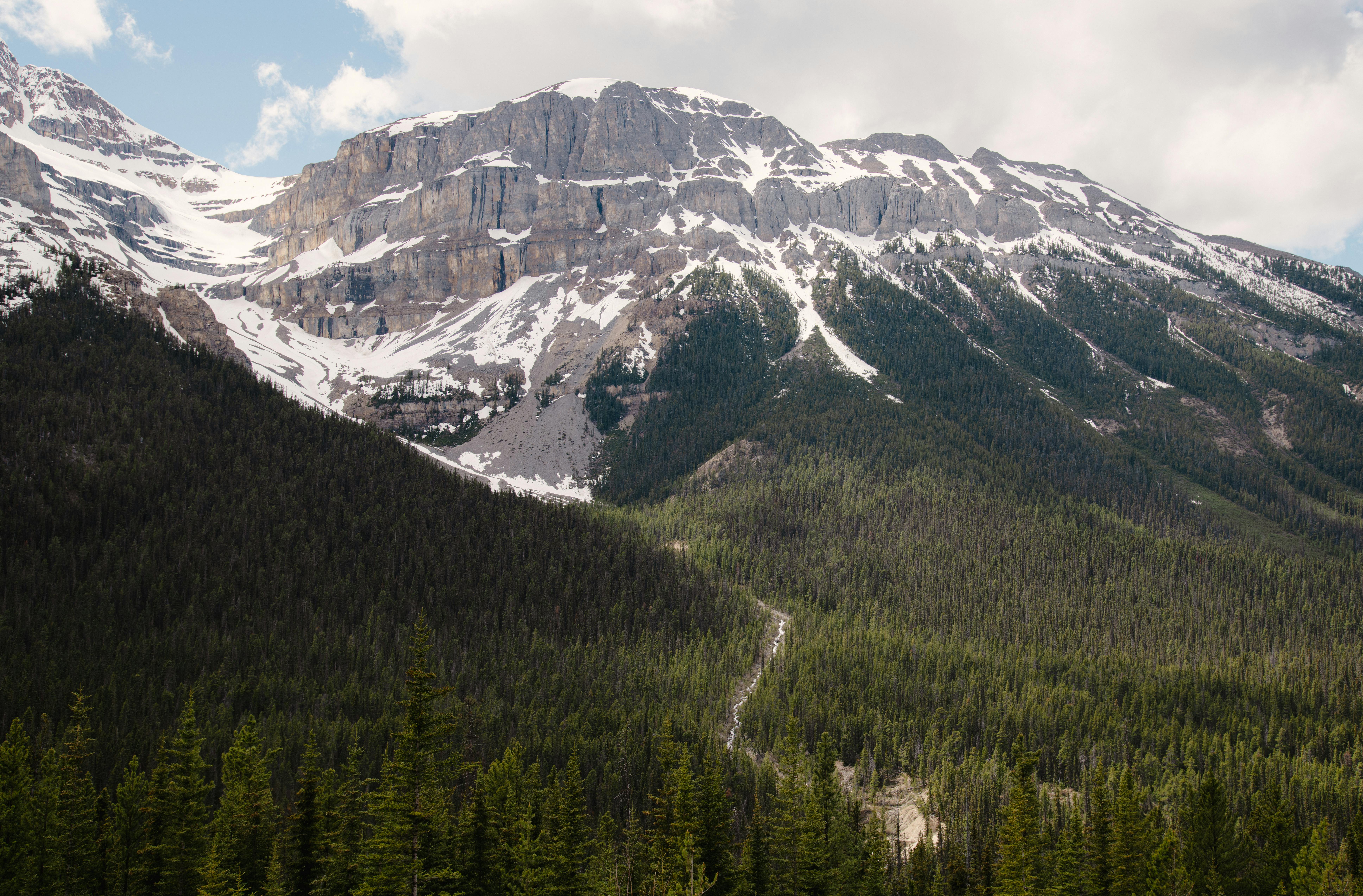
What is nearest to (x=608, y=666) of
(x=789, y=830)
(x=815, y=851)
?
(x=789, y=830)

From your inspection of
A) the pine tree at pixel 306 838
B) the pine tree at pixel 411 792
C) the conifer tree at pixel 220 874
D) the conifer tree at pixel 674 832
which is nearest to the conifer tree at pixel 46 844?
the conifer tree at pixel 220 874

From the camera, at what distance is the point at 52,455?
118812mm

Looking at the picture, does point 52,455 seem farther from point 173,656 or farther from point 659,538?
point 659,538

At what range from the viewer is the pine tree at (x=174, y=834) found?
1779 inches

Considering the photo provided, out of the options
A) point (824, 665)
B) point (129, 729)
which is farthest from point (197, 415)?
point (824, 665)

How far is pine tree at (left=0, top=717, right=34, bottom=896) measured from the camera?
1613 inches

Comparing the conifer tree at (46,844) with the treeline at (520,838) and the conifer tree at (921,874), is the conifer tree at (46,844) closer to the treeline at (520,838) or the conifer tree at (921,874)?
the treeline at (520,838)

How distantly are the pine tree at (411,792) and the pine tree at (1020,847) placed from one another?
1328 inches

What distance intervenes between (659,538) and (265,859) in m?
112

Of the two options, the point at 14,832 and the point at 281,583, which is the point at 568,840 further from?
the point at 281,583

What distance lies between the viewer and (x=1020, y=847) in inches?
2092

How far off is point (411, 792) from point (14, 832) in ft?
81.0

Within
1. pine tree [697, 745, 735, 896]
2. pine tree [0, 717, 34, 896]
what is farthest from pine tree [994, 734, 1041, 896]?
pine tree [0, 717, 34, 896]

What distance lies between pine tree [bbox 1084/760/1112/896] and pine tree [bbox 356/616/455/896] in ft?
141
